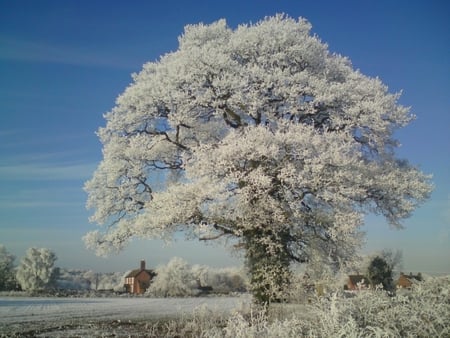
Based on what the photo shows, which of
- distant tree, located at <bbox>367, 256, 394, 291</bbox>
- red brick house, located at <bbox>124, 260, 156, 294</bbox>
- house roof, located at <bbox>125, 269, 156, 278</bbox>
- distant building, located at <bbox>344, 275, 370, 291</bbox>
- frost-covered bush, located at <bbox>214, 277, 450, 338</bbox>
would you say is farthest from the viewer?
house roof, located at <bbox>125, 269, 156, 278</bbox>

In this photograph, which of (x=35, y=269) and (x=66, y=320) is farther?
(x=35, y=269)

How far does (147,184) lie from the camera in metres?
17.0

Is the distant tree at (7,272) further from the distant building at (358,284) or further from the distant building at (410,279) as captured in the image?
the distant building at (410,279)

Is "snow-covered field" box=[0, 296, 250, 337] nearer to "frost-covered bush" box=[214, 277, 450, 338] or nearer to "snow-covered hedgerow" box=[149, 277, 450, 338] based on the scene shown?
"snow-covered hedgerow" box=[149, 277, 450, 338]

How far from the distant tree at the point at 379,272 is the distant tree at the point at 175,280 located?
12740 mm

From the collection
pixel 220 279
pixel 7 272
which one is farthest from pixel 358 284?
pixel 220 279

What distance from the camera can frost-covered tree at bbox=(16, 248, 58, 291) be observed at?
23.6 metres

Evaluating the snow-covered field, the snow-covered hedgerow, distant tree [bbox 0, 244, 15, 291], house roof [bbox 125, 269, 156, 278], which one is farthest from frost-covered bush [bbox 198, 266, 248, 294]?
the snow-covered hedgerow

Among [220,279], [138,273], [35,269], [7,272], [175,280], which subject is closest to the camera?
[7,272]

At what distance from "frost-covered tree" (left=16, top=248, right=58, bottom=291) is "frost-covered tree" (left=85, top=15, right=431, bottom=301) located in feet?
29.7

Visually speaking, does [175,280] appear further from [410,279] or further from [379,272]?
[410,279]

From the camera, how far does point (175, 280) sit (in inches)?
1256

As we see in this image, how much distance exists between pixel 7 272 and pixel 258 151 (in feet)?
54.0

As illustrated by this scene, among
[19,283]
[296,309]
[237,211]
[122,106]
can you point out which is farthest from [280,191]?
[19,283]
